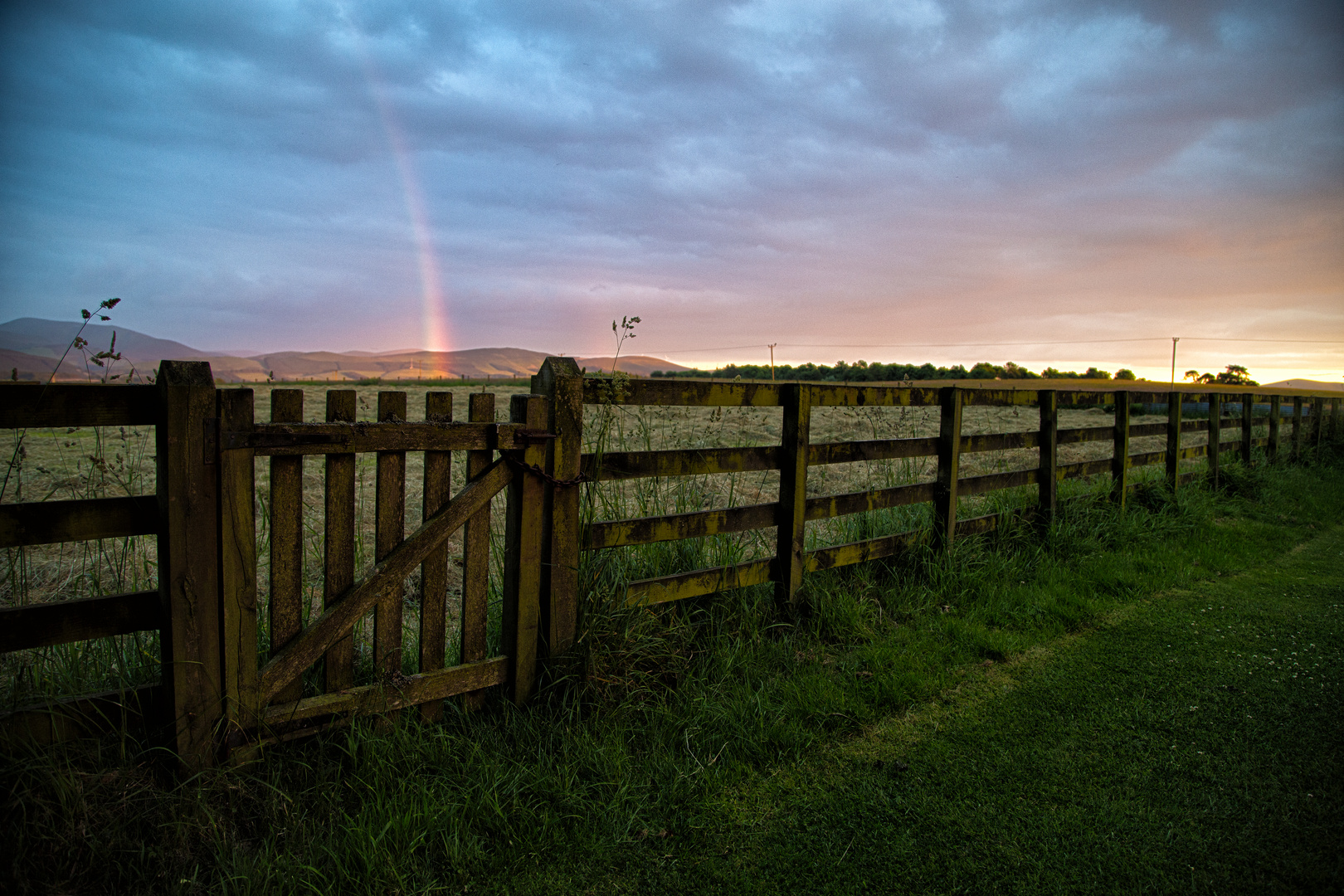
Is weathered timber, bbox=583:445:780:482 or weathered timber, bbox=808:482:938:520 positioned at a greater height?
weathered timber, bbox=583:445:780:482

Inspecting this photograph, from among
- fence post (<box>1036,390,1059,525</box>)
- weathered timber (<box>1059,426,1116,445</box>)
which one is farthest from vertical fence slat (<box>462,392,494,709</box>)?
weathered timber (<box>1059,426,1116,445</box>)

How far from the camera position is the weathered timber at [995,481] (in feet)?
18.2

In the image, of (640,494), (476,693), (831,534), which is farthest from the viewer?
(831,534)

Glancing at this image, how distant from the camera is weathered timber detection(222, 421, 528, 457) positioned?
8.43 feet

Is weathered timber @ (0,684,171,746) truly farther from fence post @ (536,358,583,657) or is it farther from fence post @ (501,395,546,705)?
fence post @ (536,358,583,657)

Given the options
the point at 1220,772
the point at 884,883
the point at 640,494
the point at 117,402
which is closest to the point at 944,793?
the point at 884,883

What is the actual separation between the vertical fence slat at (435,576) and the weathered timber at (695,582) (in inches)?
34.7

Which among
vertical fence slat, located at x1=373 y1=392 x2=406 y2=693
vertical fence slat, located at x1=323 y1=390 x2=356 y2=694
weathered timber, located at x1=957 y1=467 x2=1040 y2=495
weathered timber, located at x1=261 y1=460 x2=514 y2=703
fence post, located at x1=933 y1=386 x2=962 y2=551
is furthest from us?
weathered timber, located at x1=957 y1=467 x2=1040 y2=495

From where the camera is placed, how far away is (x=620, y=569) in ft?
11.7

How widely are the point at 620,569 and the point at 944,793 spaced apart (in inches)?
68.5

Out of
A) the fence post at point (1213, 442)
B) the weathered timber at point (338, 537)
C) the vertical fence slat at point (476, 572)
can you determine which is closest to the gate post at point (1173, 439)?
the fence post at point (1213, 442)

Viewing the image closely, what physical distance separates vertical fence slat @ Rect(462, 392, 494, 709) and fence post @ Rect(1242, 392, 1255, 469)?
12095mm

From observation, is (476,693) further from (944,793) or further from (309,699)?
(944,793)

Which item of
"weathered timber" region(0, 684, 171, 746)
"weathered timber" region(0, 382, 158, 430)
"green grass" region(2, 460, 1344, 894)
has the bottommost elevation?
"green grass" region(2, 460, 1344, 894)
